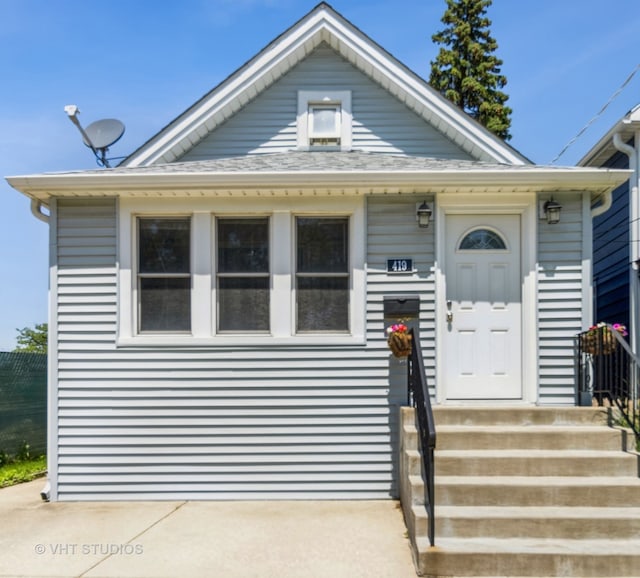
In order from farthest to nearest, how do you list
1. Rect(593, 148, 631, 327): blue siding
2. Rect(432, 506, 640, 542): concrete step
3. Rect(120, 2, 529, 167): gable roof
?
Rect(593, 148, 631, 327): blue siding < Rect(120, 2, 529, 167): gable roof < Rect(432, 506, 640, 542): concrete step

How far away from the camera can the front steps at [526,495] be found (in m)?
3.91

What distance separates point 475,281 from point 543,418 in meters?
1.50

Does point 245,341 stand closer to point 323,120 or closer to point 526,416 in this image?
point 526,416

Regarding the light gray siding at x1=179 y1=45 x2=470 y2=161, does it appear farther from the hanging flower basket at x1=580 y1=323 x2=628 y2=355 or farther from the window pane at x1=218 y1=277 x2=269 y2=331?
the hanging flower basket at x1=580 y1=323 x2=628 y2=355

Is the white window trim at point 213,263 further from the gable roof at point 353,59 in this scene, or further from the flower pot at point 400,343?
the gable roof at point 353,59

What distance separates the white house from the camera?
5801mm

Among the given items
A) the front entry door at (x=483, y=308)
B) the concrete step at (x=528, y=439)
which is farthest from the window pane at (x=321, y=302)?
the concrete step at (x=528, y=439)

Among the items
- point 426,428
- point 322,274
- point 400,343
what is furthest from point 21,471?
point 426,428

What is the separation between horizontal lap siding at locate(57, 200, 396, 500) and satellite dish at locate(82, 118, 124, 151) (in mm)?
2559

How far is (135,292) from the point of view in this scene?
5.98m

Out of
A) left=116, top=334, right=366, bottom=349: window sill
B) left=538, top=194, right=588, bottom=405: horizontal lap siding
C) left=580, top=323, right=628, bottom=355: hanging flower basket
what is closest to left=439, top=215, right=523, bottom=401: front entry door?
left=538, top=194, right=588, bottom=405: horizontal lap siding

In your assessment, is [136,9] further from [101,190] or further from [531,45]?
[531,45]

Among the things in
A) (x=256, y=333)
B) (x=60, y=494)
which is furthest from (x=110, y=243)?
(x=60, y=494)

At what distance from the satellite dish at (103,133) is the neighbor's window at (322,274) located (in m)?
3.30
